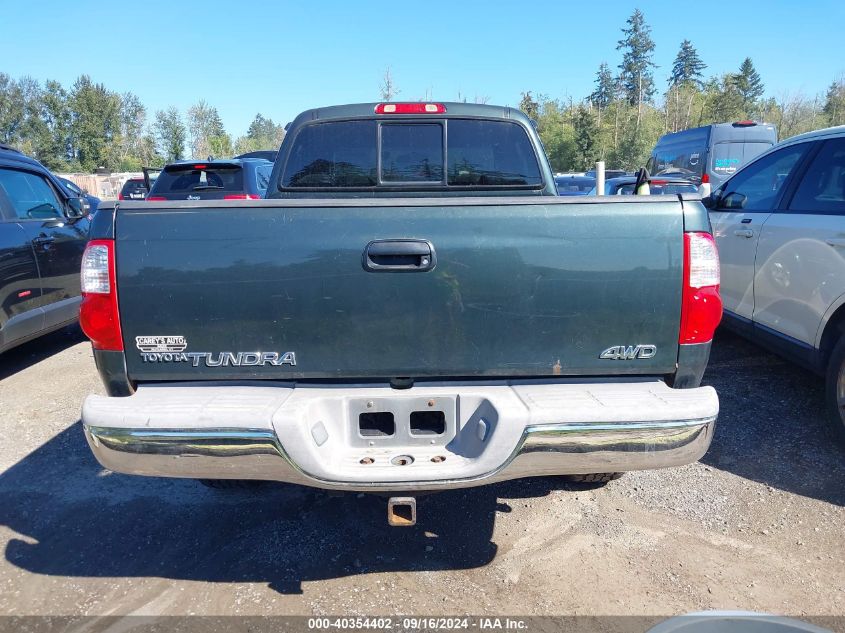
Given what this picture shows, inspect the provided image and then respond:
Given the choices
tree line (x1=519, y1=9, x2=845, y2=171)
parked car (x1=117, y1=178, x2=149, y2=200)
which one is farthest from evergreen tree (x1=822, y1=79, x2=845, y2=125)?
parked car (x1=117, y1=178, x2=149, y2=200)

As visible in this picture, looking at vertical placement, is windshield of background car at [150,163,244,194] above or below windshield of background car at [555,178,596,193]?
above

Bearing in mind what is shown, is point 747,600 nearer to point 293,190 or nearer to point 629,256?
point 629,256

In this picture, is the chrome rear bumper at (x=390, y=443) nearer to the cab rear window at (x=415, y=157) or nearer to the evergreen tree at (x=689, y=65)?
the cab rear window at (x=415, y=157)

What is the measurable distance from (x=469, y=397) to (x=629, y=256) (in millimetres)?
821

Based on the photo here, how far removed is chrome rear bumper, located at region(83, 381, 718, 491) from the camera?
2.29 metres

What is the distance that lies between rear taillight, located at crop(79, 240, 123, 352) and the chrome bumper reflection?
14.5 inches

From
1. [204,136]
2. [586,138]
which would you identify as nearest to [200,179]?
[586,138]

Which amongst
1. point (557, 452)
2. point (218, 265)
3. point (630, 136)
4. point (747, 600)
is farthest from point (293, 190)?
point (630, 136)

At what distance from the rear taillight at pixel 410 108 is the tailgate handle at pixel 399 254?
160 cm

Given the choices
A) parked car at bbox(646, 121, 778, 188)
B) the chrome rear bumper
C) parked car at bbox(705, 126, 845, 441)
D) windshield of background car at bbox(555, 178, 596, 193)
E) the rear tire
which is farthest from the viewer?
windshield of background car at bbox(555, 178, 596, 193)

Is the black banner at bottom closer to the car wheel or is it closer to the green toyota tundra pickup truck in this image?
the green toyota tundra pickup truck

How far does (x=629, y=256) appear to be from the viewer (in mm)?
2398

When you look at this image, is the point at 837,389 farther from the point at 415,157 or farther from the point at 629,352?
the point at 415,157

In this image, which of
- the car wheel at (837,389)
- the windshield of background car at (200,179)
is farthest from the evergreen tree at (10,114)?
the car wheel at (837,389)
